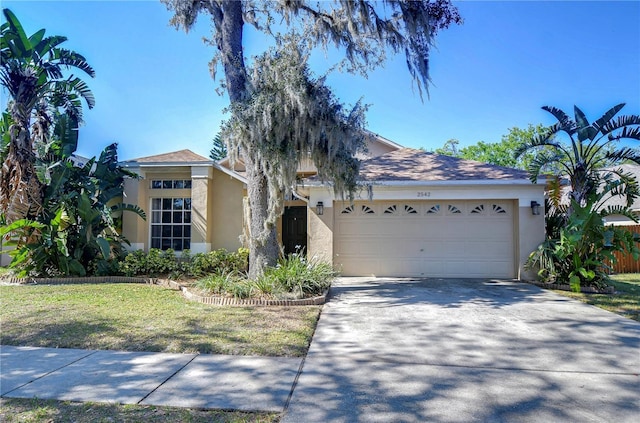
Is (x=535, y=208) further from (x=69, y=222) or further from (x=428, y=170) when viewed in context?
(x=69, y=222)

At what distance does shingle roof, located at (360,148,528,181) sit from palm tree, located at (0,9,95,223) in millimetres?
9034

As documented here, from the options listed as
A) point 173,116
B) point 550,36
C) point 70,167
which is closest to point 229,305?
point 70,167

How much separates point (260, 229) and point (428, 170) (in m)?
5.79

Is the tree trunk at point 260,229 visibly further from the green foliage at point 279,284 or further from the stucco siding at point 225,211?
the stucco siding at point 225,211

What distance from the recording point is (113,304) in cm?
701

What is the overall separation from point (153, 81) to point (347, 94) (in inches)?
A: 261

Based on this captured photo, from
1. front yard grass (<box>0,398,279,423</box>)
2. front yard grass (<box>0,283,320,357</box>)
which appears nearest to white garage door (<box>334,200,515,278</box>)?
front yard grass (<box>0,283,320,357</box>)

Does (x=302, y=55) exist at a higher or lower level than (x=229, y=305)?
higher

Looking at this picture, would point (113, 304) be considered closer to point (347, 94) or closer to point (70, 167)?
point (70, 167)

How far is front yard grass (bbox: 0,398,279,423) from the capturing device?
290 centimetres

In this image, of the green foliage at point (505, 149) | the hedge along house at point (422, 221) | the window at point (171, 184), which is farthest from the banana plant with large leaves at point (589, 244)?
the green foliage at point (505, 149)

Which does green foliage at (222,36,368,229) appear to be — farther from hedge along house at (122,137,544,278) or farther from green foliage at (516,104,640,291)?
green foliage at (516,104,640,291)

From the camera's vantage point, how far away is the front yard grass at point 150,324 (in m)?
4.70

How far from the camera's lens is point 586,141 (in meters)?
9.12
